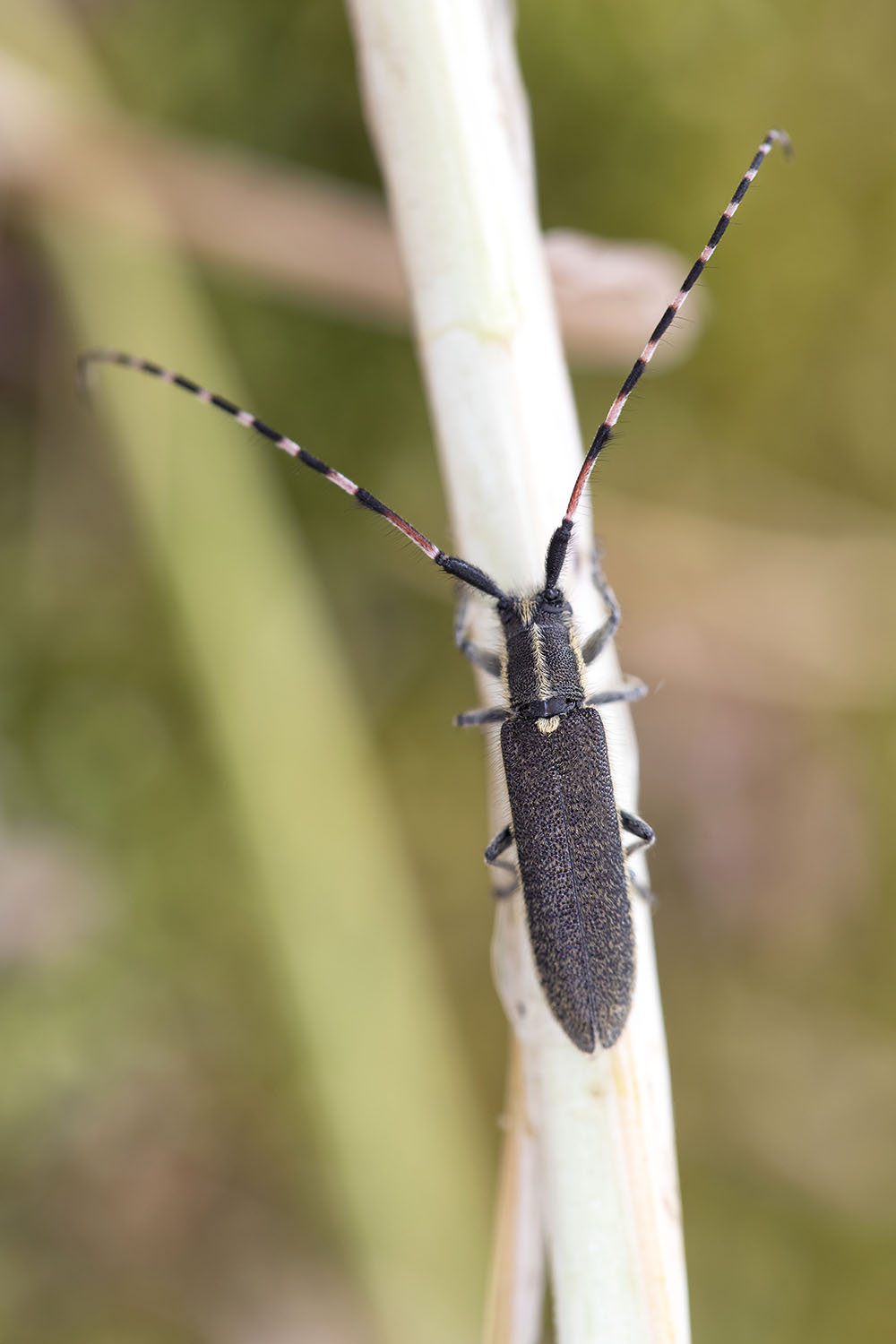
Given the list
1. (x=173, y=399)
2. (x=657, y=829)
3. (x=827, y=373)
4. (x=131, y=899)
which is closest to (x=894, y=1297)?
(x=657, y=829)

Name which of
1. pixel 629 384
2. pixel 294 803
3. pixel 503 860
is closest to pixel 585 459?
pixel 629 384

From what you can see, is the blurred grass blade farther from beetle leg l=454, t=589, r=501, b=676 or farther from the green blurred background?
beetle leg l=454, t=589, r=501, b=676

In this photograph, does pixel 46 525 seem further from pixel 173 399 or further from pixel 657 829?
pixel 657 829

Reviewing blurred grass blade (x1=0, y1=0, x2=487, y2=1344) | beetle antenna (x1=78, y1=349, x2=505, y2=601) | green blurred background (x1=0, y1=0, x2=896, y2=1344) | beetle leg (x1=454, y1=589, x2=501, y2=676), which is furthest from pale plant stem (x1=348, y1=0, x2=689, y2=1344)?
green blurred background (x1=0, y1=0, x2=896, y2=1344)

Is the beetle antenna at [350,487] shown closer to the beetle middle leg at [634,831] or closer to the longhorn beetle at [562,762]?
the longhorn beetle at [562,762]

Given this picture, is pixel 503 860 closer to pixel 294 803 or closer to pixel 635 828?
pixel 635 828

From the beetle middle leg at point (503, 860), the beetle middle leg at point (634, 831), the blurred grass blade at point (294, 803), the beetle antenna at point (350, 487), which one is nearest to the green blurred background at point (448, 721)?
the blurred grass blade at point (294, 803)
